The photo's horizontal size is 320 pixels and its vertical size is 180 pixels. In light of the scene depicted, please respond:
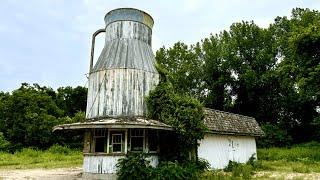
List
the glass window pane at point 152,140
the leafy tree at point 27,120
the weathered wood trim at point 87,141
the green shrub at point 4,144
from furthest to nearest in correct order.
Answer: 1. the leafy tree at point 27,120
2. the green shrub at point 4,144
3. the weathered wood trim at point 87,141
4. the glass window pane at point 152,140

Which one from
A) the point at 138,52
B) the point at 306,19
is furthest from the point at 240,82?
the point at 138,52

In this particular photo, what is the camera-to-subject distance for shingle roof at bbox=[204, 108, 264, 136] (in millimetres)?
22134

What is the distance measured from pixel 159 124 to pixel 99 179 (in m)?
A: 4.14

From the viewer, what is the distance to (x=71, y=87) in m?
59.6

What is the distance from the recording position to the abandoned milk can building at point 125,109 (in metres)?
18.4

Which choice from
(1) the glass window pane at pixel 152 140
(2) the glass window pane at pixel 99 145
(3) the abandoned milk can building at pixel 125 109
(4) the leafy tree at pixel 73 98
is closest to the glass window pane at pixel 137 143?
(3) the abandoned milk can building at pixel 125 109

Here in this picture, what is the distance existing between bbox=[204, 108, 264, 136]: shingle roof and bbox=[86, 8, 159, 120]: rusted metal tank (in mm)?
4296

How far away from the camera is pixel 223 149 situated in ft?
76.4

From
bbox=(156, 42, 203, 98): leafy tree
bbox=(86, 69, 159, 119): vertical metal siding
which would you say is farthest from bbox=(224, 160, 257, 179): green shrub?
bbox=(156, 42, 203, 98): leafy tree

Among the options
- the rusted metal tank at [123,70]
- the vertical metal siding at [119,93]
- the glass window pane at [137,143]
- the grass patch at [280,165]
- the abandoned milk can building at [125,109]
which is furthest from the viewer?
the grass patch at [280,165]

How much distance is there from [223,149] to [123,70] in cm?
846

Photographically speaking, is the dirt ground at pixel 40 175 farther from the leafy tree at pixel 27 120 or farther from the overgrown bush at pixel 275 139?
the overgrown bush at pixel 275 139

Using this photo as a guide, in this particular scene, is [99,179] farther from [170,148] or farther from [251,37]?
[251,37]

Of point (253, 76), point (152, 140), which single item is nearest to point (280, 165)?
point (152, 140)
